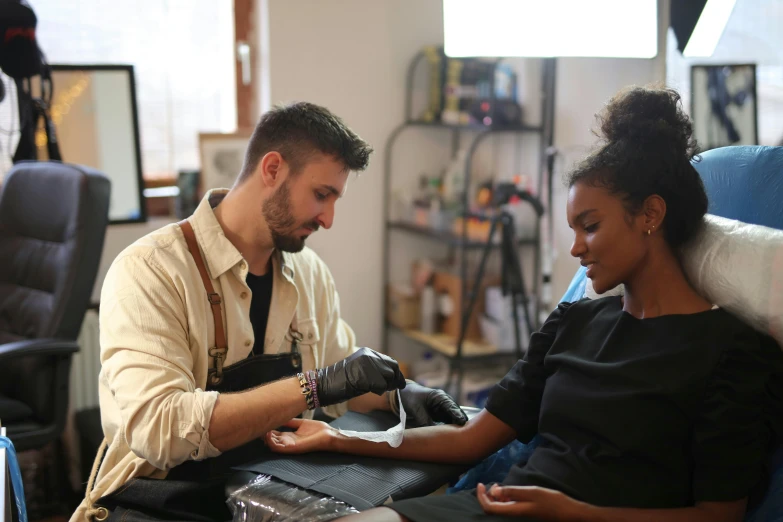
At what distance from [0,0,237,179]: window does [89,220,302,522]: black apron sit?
5.42 feet

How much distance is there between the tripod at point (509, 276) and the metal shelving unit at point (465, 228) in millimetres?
54

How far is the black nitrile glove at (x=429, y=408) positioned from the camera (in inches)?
61.1

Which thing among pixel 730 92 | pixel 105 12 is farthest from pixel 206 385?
pixel 105 12

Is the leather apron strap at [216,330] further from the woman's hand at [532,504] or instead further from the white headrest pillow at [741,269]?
the white headrest pillow at [741,269]

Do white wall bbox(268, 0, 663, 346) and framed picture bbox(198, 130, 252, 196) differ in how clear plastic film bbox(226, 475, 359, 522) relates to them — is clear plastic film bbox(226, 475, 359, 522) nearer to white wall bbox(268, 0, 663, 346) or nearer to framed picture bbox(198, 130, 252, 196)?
white wall bbox(268, 0, 663, 346)

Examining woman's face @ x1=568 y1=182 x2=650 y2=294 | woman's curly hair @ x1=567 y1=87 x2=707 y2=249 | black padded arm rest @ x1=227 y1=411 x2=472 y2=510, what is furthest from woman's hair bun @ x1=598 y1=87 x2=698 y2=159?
black padded arm rest @ x1=227 y1=411 x2=472 y2=510

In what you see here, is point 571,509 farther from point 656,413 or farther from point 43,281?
point 43,281

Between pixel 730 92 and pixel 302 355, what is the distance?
1.50 meters

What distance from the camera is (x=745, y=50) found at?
7.35 feet

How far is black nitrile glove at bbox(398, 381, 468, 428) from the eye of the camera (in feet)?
5.09

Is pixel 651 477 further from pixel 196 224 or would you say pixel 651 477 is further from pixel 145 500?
pixel 196 224

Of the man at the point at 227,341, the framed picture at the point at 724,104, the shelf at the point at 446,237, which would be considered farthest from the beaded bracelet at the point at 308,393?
the shelf at the point at 446,237

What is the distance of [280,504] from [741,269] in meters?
0.82

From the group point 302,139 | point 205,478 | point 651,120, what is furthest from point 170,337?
point 651,120
